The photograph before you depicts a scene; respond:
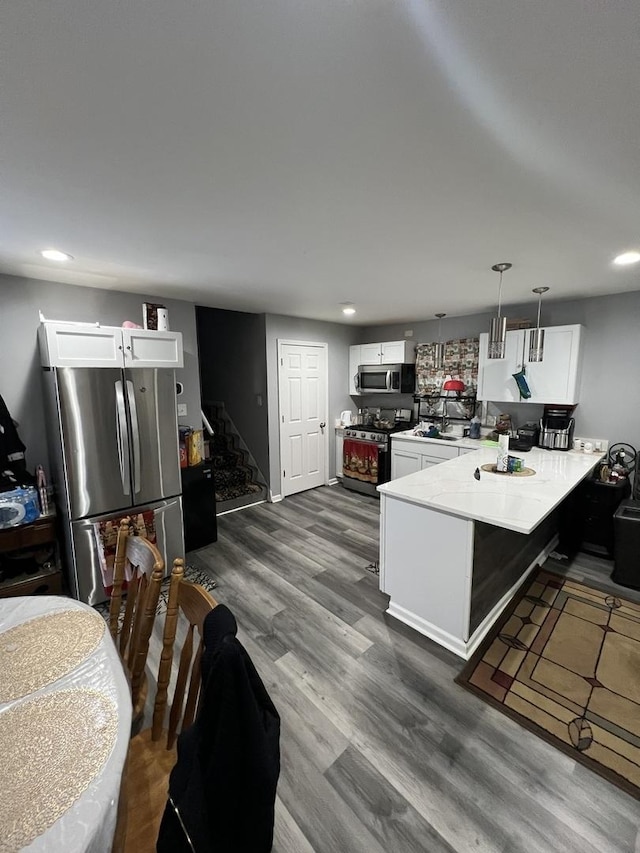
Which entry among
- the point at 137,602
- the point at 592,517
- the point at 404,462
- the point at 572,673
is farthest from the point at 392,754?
the point at 404,462

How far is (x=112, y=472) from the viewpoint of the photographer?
2.54 meters

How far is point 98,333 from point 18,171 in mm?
1324

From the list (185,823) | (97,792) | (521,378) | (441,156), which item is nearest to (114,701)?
(97,792)

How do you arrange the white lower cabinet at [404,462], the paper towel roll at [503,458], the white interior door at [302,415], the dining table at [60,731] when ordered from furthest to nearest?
the white interior door at [302,415], the white lower cabinet at [404,462], the paper towel roll at [503,458], the dining table at [60,731]

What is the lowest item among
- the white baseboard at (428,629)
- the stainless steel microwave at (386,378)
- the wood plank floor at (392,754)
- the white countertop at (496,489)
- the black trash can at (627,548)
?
the wood plank floor at (392,754)

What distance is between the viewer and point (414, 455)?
4.41m

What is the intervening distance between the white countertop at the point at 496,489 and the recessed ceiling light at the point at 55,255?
2.48 meters

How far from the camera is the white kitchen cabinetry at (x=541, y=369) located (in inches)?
133

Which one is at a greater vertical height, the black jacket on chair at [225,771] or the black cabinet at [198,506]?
the black jacket on chair at [225,771]

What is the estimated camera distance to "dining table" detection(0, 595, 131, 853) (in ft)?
2.29

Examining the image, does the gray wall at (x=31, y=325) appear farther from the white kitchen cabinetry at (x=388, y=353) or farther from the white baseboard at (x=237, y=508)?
the white kitchen cabinetry at (x=388, y=353)

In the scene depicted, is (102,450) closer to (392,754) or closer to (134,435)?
(134,435)

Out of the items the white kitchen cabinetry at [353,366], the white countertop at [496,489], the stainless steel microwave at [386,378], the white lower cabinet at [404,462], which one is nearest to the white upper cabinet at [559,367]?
the white countertop at [496,489]

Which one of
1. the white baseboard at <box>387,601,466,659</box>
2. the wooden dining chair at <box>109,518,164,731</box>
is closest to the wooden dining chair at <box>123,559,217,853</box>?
the wooden dining chair at <box>109,518,164,731</box>
